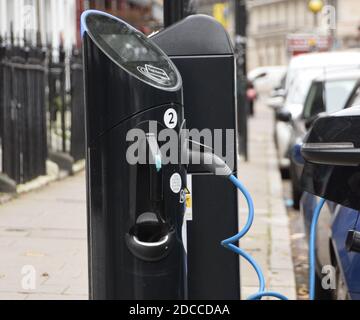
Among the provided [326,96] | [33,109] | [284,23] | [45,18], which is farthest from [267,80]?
[33,109]

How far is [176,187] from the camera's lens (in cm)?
356

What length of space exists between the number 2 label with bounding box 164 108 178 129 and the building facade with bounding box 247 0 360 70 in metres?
38.8

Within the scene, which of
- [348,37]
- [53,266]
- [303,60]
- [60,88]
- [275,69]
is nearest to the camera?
[53,266]

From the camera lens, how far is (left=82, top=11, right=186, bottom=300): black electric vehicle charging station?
3453mm

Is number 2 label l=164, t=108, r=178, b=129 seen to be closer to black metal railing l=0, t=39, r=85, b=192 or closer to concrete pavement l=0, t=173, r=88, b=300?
concrete pavement l=0, t=173, r=88, b=300

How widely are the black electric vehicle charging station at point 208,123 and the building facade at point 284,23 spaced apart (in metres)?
38.2

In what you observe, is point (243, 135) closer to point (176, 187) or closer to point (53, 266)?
point (53, 266)

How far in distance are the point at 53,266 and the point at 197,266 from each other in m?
2.62

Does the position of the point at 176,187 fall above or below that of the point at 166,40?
below

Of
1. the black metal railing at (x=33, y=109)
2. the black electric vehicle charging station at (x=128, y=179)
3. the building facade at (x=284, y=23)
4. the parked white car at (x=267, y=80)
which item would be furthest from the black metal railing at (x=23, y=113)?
the parked white car at (x=267, y=80)

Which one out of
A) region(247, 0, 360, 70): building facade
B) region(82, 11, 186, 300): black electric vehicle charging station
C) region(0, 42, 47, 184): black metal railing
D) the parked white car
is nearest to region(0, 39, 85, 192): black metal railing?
region(0, 42, 47, 184): black metal railing

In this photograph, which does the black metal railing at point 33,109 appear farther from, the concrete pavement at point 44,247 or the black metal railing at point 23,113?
the concrete pavement at point 44,247
